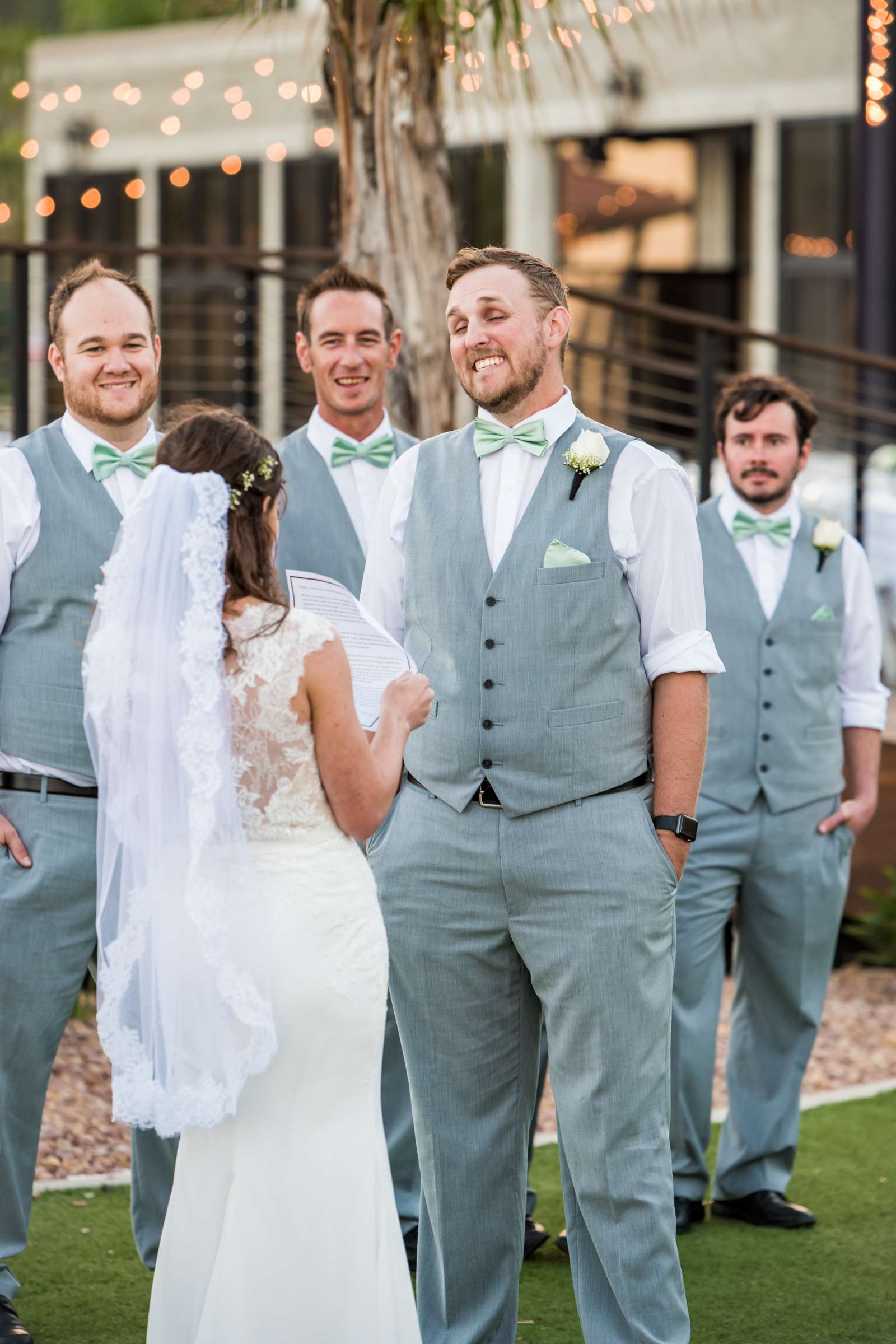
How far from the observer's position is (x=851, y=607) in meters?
4.68

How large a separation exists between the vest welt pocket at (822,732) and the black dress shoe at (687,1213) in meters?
1.25

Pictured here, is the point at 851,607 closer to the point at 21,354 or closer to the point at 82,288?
the point at 82,288

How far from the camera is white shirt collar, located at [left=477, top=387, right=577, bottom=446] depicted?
326cm

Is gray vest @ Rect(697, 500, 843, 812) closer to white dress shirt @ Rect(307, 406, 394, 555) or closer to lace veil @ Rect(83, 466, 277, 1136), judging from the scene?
white dress shirt @ Rect(307, 406, 394, 555)

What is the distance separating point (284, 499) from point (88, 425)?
3.41 ft

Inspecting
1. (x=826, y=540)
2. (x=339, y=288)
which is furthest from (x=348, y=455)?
(x=826, y=540)

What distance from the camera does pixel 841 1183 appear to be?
4773 mm

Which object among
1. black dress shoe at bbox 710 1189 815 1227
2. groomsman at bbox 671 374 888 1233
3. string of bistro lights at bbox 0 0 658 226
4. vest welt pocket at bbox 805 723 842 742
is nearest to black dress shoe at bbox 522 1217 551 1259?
groomsman at bbox 671 374 888 1233

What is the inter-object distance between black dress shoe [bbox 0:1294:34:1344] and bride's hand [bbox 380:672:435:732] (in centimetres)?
160

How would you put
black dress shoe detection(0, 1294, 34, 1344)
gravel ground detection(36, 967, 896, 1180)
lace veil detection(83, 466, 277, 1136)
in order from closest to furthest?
lace veil detection(83, 466, 277, 1136) < black dress shoe detection(0, 1294, 34, 1344) < gravel ground detection(36, 967, 896, 1180)

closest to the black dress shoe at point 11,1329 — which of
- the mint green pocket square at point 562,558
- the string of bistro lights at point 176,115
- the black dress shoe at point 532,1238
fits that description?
the black dress shoe at point 532,1238

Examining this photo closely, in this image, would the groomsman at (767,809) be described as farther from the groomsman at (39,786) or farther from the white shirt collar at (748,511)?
the groomsman at (39,786)

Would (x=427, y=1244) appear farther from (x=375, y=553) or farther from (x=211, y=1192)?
(x=375, y=553)

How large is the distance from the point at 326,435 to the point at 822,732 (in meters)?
1.55
